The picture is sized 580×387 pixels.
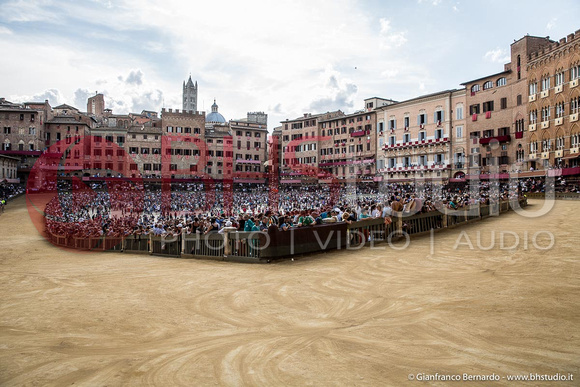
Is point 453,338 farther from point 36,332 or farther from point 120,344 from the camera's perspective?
point 36,332

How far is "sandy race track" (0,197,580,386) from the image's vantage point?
439 centimetres

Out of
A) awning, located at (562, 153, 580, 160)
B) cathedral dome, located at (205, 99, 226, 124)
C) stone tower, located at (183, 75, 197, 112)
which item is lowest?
awning, located at (562, 153, 580, 160)

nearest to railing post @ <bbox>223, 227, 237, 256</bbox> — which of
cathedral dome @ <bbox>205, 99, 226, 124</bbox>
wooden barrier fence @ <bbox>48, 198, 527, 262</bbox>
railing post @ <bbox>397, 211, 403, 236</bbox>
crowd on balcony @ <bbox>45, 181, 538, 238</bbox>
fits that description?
wooden barrier fence @ <bbox>48, 198, 527, 262</bbox>

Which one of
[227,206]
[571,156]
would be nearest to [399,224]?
[227,206]

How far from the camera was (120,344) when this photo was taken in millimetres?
5348

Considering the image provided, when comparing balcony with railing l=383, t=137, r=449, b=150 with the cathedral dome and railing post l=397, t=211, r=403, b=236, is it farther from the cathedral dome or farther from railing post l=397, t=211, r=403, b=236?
the cathedral dome

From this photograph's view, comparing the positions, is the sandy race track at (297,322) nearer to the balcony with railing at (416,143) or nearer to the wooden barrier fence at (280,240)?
the wooden barrier fence at (280,240)

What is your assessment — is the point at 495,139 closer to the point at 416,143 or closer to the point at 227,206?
the point at 416,143

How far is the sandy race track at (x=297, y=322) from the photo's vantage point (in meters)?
4.39

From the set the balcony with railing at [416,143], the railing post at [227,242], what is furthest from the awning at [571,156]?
the railing post at [227,242]

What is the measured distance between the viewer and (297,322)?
20.3ft

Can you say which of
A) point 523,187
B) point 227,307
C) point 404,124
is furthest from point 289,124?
point 227,307

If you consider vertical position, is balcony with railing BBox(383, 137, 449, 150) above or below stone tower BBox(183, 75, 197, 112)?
below

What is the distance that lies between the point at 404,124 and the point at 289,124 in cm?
2852
